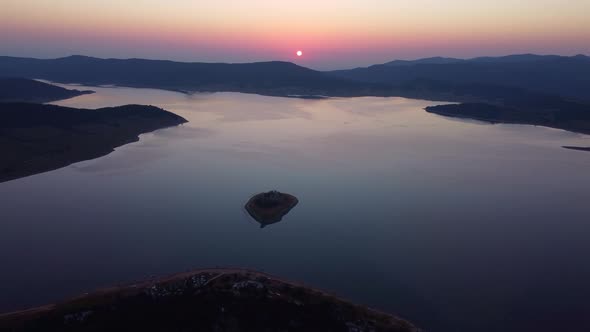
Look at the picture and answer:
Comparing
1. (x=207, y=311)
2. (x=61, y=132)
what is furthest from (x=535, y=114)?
(x=207, y=311)

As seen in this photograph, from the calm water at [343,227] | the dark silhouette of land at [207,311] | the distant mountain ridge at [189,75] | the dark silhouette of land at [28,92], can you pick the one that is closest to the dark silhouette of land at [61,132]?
the calm water at [343,227]

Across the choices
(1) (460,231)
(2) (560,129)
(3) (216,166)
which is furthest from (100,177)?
(2) (560,129)

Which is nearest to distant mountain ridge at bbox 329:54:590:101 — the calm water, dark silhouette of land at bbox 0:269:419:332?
the calm water

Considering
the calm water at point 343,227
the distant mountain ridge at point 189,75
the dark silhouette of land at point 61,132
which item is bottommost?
the calm water at point 343,227

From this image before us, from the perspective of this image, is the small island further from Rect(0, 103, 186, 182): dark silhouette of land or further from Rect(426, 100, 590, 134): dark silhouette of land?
Rect(426, 100, 590, 134): dark silhouette of land

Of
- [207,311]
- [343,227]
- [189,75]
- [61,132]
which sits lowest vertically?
[343,227]

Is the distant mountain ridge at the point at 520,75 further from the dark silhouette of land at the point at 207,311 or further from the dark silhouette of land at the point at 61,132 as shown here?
the dark silhouette of land at the point at 207,311

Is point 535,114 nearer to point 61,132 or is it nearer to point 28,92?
point 61,132
